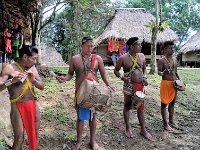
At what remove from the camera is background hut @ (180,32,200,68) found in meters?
28.7

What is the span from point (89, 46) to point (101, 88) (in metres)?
0.77

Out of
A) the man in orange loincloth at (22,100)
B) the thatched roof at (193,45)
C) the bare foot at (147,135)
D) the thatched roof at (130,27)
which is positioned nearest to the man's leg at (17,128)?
the man in orange loincloth at (22,100)

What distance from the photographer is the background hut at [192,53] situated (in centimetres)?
2869

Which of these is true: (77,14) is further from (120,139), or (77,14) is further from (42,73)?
(120,139)

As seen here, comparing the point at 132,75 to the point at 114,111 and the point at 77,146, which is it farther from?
the point at 77,146

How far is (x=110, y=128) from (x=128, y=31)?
1887cm

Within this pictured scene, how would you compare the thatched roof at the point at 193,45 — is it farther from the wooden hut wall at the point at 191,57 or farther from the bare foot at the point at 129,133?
the bare foot at the point at 129,133

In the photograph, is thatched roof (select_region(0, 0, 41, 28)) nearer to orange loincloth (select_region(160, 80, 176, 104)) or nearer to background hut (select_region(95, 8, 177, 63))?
orange loincloth (select_region(160, 80, 176, 104))

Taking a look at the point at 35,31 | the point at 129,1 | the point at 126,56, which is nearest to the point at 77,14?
the point at 35,31

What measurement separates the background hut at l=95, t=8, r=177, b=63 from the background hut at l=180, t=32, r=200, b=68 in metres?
4.13

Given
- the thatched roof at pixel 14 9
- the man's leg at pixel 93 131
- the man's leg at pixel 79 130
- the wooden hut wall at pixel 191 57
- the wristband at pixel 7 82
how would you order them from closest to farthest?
the wristband at pixel 7 82 < the man's leg at pixel 79 130 < the man's leg at pixel 93 131 < the thatched roof at pixel 14 9 < the wooden hut wall at pixel 191 57

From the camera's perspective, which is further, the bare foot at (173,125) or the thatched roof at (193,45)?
the thatched roof at (193,45)

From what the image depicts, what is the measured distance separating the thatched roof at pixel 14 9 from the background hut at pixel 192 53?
23808 millimetres

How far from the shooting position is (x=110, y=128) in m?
Result: 6.43
